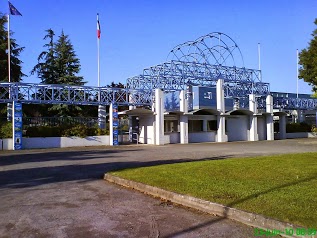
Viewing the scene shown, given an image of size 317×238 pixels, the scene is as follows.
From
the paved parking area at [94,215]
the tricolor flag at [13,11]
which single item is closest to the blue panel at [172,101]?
the tricolor flag at [13,11]

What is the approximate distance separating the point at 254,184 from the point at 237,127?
31929 millimetres

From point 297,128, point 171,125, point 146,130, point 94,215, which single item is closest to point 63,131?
point 146,130

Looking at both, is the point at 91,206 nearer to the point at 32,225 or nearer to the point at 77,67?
the point at 32,225

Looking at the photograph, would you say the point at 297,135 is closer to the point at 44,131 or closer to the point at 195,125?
the point at 195,125

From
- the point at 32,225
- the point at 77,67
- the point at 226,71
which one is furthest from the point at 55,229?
the point at 77,67

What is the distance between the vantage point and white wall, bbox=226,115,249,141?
39469 mm

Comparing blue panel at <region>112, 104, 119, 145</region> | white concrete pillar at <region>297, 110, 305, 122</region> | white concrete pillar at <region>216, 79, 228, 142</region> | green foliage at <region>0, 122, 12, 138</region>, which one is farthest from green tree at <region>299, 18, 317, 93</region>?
white concrete pillar at <region>297, 110, 305, 122</region>

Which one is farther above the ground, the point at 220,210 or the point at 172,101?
the point at 172,101

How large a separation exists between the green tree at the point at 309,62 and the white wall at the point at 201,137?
42.1ft

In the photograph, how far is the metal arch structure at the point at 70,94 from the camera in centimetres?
2906

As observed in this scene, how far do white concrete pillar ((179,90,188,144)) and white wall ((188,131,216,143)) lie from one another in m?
1.38

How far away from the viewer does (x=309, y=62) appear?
2598cm

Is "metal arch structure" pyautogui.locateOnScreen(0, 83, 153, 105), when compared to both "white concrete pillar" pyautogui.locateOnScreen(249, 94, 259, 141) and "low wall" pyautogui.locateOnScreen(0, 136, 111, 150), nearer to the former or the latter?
"low wall" pyautogui.locateOnScreen(0, 136, 111, 150)

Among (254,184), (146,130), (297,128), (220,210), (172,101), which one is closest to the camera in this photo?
(220,210)
